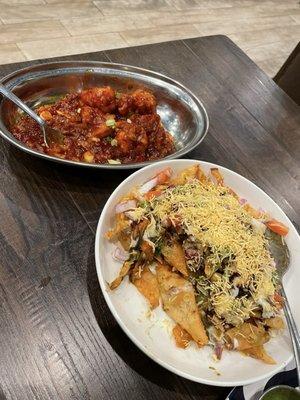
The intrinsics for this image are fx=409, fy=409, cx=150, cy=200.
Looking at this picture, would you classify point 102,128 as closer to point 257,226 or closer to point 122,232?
point 122,232

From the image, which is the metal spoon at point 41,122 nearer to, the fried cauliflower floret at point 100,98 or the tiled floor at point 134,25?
the fried cauliflower floret at point 100,98

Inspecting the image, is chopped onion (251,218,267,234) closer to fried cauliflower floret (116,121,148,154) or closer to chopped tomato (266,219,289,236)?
chopped tomato (266,219,289,236)

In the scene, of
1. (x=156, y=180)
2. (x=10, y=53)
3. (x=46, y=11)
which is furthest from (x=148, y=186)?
(x=46, y=11)

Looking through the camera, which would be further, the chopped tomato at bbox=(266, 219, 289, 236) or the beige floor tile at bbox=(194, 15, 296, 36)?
the beige floor tile at bbox=(194, 15, 296, 36)

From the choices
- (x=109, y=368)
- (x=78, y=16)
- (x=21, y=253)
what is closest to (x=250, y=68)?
(x=21, y=253)

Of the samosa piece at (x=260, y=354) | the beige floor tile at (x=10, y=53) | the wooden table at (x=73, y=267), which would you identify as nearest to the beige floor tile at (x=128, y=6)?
the beige floor tile at (x=10, y=53)

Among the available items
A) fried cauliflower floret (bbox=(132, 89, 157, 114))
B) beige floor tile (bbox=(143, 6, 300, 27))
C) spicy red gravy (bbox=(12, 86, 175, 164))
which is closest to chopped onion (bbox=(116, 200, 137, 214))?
spicy red gravy (bbox=(12, 86, 175, 164))
